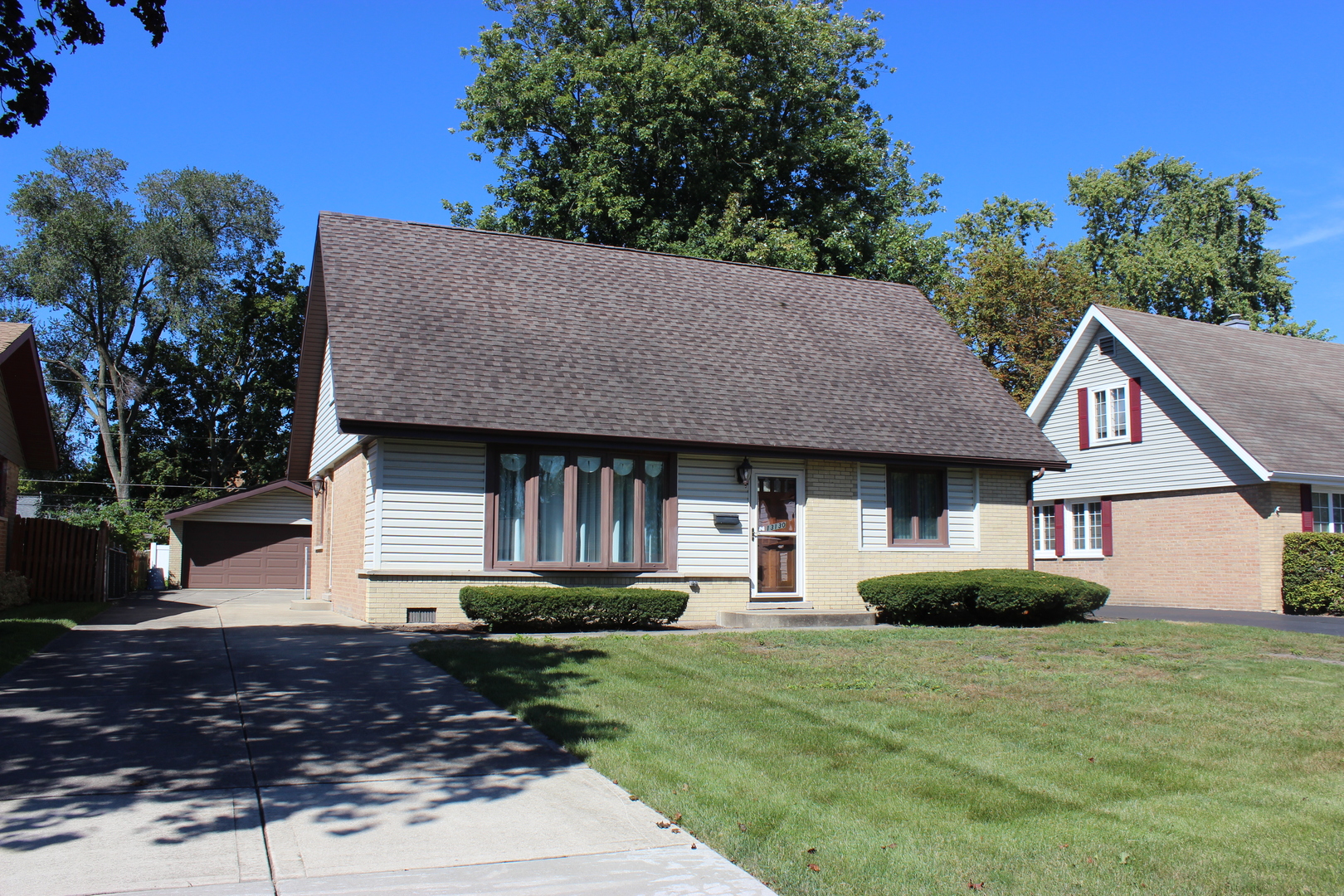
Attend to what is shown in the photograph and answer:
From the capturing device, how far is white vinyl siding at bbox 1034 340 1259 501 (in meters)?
22.8

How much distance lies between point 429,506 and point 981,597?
8369 millimetres

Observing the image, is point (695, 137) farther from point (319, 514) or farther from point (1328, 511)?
point (1328, 511)

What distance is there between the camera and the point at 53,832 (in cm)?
494

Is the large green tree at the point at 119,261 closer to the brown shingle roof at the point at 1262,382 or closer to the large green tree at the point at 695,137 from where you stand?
A: the large green tree at the point at 695,137

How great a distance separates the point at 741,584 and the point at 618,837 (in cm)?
1159

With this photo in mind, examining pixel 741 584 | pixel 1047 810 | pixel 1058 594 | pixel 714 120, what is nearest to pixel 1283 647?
pixel 1058 594

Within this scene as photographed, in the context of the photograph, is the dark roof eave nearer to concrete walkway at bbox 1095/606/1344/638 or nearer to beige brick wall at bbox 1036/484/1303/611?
concrete walkway at bbox 1095/606/1344/638

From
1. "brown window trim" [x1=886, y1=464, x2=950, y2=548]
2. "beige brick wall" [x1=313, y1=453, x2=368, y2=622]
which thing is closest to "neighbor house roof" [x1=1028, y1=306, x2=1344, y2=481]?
"brown window trim" [x1=886, y1=464, x2=950, y2=548]

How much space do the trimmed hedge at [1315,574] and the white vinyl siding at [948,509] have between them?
770cm

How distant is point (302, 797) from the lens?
5.60 m

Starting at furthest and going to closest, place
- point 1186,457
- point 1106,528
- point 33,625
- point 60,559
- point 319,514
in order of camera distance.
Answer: point 1106,528 → point 1186,457 → point 319,514 → point 60,559 → point 33,625

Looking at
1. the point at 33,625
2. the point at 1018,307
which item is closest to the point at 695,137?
the point at 1018,307

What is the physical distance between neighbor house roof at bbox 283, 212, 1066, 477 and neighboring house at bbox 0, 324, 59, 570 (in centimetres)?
467

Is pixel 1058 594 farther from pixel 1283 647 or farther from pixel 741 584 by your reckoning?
pixel 741 584
